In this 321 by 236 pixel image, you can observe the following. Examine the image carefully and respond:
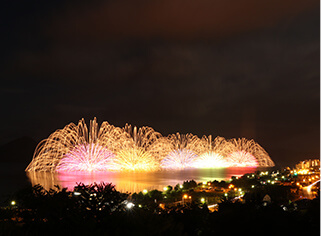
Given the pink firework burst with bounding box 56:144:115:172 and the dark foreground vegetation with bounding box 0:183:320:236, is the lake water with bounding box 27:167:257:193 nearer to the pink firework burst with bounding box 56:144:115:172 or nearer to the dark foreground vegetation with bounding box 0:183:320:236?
the pink firework burst with bounding box 56:144:115:172

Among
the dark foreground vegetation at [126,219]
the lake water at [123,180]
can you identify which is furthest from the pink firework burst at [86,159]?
the dark foreground vegetation at [126,219]

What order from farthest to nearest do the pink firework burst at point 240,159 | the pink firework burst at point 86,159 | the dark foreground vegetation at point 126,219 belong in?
the pink firework burst at point 240,159 → the pink firework burst at point 86,159 → the dark foreground vegetation at point 126,219

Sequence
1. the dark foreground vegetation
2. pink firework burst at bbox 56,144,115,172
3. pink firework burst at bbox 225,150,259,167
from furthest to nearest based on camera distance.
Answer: pink firework burst at bbox 225,150,259,167, pink firework burst at bbox 56,144,115,172, the dark foreground vegetation

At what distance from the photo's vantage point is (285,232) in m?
9.16

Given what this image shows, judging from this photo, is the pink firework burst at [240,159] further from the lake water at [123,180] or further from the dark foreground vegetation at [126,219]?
the dark foreground vegetation at [126,219]

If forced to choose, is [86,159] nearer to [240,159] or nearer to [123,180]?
[123,180]

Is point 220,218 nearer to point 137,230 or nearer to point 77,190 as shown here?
point 137,230

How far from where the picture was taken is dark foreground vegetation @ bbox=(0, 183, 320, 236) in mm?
8086

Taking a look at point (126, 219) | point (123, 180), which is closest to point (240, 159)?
point (123, 180)

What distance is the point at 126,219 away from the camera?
865 cm

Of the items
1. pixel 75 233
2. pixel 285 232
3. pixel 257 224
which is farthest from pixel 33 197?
pixel 285 232

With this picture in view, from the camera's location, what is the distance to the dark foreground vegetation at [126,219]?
8.09 meters

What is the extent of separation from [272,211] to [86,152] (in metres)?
39.1

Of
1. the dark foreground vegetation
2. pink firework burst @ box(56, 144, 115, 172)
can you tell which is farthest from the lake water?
the dark foreground vegetation
